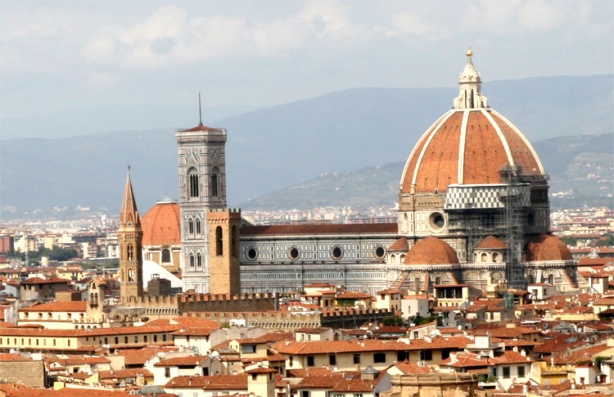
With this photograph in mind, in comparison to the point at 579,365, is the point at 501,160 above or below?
above

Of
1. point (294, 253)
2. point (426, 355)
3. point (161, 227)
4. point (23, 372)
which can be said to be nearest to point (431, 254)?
point (294, 253)

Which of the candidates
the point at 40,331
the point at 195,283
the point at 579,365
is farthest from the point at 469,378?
the point at 195,283

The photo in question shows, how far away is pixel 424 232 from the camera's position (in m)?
129

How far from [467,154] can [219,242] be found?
14.4 meters

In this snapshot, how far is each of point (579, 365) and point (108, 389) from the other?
36.8 ft

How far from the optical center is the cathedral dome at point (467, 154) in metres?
127

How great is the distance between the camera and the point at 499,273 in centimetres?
12306

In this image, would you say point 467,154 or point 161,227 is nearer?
point 467,154

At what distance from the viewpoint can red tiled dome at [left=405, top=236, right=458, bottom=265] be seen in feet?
403

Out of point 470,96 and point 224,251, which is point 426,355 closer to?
point 224,251

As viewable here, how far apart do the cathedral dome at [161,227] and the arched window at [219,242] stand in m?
26.1

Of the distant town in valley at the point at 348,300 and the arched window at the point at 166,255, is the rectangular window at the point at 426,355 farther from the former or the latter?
the arched window at the point at 166,255

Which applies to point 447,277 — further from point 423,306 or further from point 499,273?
point 423,306

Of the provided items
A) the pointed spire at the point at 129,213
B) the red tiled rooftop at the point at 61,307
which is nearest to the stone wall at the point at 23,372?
the red tiled rooftop at the point at 61,307
